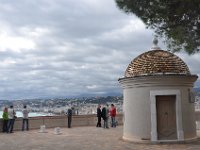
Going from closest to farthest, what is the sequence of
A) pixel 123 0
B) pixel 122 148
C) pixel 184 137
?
pixel 123 0, pixel 122 148, pixel 184 137

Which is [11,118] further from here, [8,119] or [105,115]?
[105,115]

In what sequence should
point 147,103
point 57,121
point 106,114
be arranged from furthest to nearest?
1. point 57,121
2. point 106,114
3. point 147,103

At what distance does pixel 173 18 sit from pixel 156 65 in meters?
5.25

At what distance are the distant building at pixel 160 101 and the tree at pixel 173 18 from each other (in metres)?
4.09

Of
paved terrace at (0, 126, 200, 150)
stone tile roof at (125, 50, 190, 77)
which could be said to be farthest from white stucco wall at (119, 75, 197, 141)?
paved terrace at (0, 126, 200, 150)

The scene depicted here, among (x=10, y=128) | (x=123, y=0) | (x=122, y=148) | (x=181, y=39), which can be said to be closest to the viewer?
(x=181, y=39)

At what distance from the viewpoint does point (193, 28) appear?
14102 millimetres

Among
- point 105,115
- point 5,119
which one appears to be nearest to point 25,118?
point 5,119

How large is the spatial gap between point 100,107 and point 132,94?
27.6 feet

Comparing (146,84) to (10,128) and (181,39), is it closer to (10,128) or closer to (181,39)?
(181,39)

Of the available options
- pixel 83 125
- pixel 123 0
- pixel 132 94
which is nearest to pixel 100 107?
pixel 83 125

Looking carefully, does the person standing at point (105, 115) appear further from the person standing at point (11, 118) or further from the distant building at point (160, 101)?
the distant building at point (160, 101)

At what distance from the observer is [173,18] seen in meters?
14.4

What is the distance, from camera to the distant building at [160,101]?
62.0 ft
